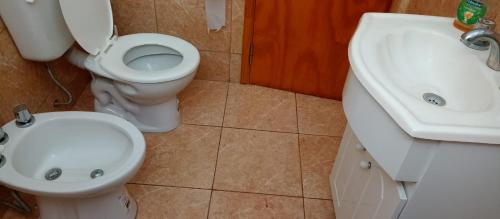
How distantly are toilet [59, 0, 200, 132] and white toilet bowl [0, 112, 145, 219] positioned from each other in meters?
0.26

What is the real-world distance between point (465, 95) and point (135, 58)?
4.61 feet

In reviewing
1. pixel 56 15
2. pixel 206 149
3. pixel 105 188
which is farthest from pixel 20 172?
pixel 206 149

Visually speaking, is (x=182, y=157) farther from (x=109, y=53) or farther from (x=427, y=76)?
(x=427, y=76)

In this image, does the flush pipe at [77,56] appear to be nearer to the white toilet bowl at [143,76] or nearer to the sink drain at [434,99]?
the white toilet bowl at [143,76]

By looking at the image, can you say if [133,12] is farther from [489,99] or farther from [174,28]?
[489,99]

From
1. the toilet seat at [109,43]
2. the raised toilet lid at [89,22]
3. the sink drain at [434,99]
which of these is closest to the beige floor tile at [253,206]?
the toilet seat at [109,43]

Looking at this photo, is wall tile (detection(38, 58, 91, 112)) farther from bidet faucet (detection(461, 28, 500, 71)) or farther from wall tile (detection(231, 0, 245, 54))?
bidet faucet (detection(461, 28, 500, 71))

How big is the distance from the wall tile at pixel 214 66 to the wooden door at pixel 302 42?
11 cm

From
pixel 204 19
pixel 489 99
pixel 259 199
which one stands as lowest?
pixel 259 199

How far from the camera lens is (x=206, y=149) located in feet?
5.58

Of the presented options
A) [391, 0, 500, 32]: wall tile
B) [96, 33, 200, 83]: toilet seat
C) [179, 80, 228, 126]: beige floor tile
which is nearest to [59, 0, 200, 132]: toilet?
[96, 33, 200, 83]: toilet seat

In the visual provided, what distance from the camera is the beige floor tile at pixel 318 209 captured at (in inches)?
57.0

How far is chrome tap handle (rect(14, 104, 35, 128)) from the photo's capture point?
1143mm

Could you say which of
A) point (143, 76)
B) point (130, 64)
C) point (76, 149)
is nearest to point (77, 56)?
point (130, 64)
